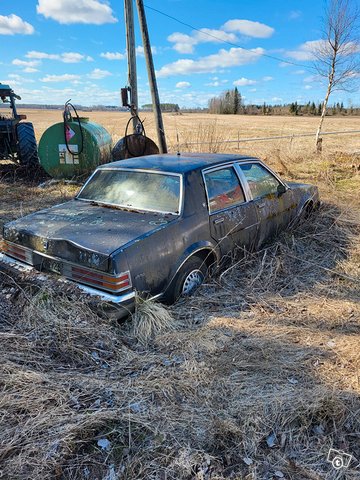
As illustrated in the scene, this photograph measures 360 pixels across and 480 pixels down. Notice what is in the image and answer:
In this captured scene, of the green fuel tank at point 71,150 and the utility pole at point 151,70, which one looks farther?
the green fuel tank at point 71,150

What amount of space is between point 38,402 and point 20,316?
1.13 m

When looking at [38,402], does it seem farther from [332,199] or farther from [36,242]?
[332,199]

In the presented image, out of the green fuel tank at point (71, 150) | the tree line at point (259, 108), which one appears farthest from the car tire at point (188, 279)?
the tree line at point (259, 108)

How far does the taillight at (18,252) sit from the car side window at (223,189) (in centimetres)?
187

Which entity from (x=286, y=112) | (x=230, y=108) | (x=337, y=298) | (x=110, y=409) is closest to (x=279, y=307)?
(x=337, y=298)

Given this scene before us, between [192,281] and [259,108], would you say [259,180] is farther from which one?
[259,108]

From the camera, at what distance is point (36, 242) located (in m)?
3.51

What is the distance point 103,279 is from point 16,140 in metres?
8.98

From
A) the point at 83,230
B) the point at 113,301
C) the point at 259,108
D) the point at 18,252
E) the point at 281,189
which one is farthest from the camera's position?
the point at 259,108

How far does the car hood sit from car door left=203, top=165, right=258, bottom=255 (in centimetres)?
66

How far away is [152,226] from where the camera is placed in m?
3.50

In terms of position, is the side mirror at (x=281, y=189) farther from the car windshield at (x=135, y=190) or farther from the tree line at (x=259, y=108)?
the tree line at (x=259, y=108)

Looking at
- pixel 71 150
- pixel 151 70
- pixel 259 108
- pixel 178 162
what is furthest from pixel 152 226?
pixel 259 108

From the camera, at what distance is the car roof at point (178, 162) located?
4.10 meters
